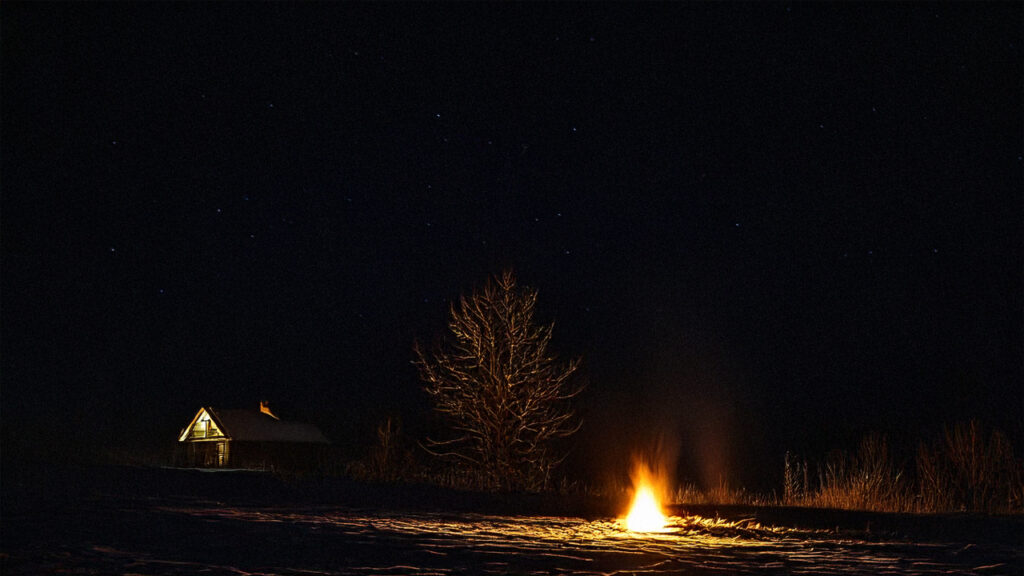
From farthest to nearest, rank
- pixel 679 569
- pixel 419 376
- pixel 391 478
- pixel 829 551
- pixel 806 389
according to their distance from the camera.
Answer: pixel 806 389 → pixel 419 376 → pixel 391 478 → pixel 829 551 → pixel 679 569

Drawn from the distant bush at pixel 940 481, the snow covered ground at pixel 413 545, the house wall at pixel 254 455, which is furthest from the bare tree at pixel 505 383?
the house wall at pixel 254 455

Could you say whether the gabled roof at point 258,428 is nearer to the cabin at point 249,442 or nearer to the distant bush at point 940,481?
the cabin at point 249,442

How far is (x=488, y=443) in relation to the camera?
24.4 m

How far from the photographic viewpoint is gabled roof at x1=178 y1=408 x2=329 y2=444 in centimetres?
4600

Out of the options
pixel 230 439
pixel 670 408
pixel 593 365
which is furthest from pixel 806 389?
pixel 230 439

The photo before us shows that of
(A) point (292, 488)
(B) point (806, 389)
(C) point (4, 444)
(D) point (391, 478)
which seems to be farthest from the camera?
(B) point (806, 389)

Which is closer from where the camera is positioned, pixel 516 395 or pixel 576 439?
pixel 516 395

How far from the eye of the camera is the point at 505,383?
2430 cm

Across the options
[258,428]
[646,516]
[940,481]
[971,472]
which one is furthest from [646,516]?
[258,428]

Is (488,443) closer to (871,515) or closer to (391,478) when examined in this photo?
(391,478)

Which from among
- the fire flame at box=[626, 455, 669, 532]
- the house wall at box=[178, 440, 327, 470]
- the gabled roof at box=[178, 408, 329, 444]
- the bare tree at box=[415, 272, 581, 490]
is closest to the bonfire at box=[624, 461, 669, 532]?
the fire flame at box=[626, 455, 669, 532]

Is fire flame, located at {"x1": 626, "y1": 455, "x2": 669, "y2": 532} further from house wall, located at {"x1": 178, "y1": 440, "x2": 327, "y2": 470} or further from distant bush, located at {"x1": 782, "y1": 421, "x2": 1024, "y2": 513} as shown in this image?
house wall, located at {"x1": 178, "y1": 440, "x2": 327, "y2": 470}

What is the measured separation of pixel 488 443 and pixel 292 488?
8.05 m

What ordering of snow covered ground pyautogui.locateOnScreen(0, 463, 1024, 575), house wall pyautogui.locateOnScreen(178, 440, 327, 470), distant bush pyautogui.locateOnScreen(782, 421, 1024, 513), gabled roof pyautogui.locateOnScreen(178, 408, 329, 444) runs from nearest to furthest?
snow covered ground pyautogui.locateOnScreen(0, 463, 1024, 575) < distant bush pyautogui.locateOnScreen(782, 421, 1024, 513) < house wall pyautogui.locateOnScreen(178, 440, 327, 470) < gabled roof pyautogui.locateOnScreen(178, 408, 329, 444)
